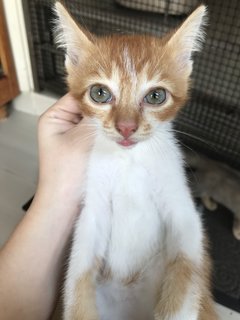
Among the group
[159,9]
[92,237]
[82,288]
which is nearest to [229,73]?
[159,9]

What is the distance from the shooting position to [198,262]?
89 cm

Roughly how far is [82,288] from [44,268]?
157mm

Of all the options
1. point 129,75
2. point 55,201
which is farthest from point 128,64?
point 55,201

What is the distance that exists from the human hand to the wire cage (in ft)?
2.51

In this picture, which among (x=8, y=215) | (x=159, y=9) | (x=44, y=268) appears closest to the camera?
(x=44, y=268)

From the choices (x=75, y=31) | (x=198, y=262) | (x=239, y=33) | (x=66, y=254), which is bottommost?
(x=66, y=254)

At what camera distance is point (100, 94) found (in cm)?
87

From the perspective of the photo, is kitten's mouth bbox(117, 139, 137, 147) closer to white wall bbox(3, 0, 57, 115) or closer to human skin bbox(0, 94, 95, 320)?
human skin bbox(0, 94, 95, 320)

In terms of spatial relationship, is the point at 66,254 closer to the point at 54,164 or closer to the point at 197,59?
the point at 54,164

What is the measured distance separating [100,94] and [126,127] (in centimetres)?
12

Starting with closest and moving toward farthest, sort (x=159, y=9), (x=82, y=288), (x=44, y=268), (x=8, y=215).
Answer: (x=82, y=288) < (x=44, y=268) < (x=8, y=215) < (x=159, y=9)

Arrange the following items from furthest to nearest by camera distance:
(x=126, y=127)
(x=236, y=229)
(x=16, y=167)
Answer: (x=16, y=167) → (x=236, y=229) → (x=126, y=127)

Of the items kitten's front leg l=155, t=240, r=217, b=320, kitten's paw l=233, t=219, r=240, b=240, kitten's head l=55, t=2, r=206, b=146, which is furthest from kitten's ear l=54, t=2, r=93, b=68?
kitten's paw l=233, t=219, r=240, b=240

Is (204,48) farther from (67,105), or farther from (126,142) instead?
(126,142)
